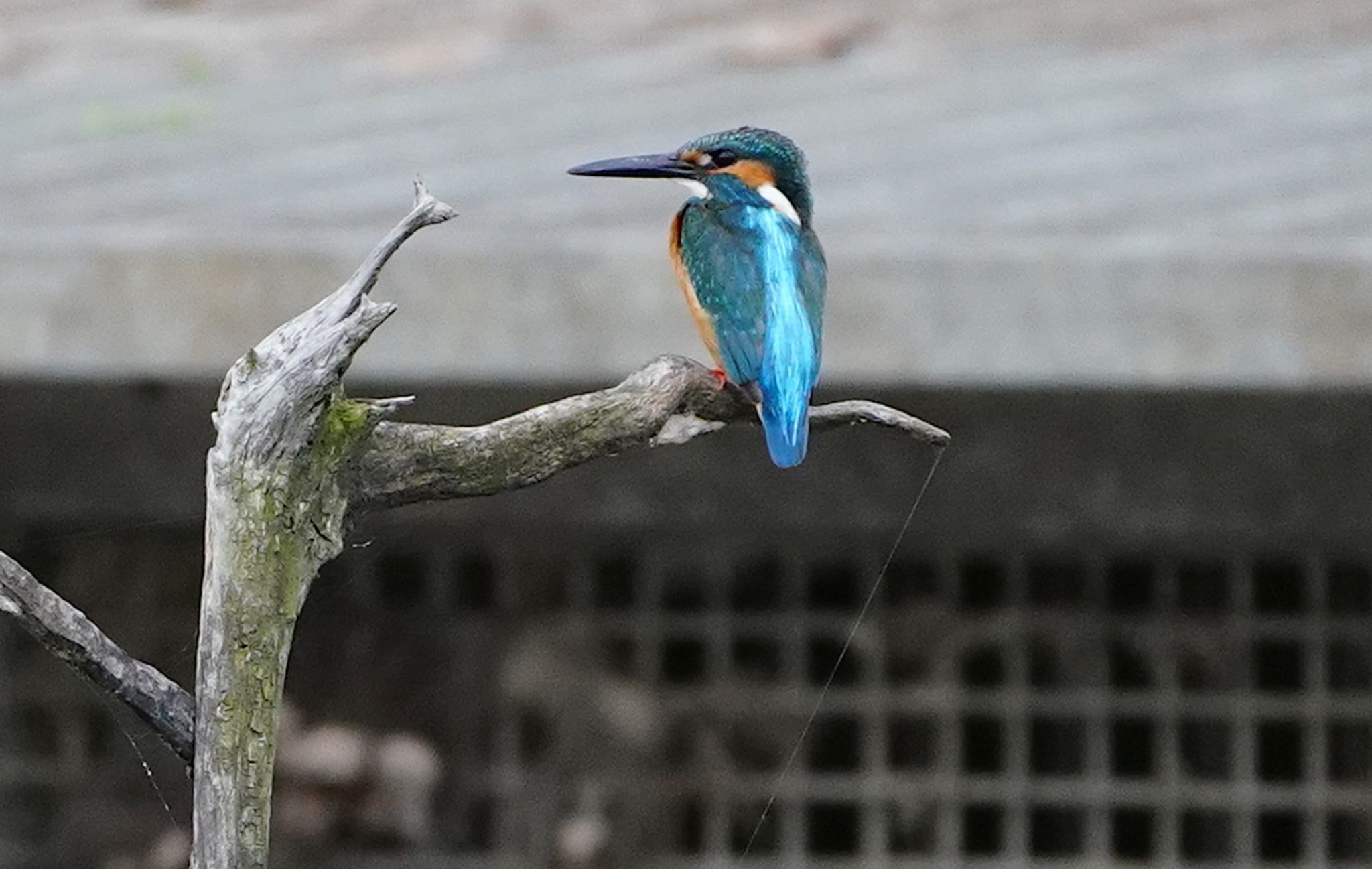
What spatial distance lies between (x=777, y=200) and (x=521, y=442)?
512mm

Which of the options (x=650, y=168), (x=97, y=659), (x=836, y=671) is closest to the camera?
(x=97, y=659)

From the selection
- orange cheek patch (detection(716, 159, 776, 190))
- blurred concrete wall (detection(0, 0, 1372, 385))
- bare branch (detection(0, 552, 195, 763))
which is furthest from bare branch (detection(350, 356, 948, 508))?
blurred concrete wall (detection(0, 0, 1372, 385))

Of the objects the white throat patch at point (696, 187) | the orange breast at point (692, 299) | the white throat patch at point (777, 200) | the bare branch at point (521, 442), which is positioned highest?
the white throat patch at point (696, 187)

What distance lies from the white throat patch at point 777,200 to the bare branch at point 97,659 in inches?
24.2

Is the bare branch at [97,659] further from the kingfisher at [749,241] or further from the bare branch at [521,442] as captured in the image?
the kingfisher at [749,241]

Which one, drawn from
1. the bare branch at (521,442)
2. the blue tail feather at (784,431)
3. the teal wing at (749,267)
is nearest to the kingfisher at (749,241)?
the teal wing at (749,267)

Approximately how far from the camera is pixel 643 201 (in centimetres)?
265

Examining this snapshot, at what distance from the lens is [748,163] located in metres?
1.26


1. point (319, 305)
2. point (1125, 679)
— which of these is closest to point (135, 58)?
point (1125, 679)

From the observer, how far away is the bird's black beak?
1.14m

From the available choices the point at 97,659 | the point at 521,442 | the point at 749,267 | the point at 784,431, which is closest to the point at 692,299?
the point at 749,267

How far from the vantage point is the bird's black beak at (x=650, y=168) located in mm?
1139

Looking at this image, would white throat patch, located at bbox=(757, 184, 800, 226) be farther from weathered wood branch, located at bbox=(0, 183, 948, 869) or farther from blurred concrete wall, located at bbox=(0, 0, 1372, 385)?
blurred concrete wall, located at bbox=(0, 0, 1372, 385)

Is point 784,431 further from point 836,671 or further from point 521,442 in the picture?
point 836,671
